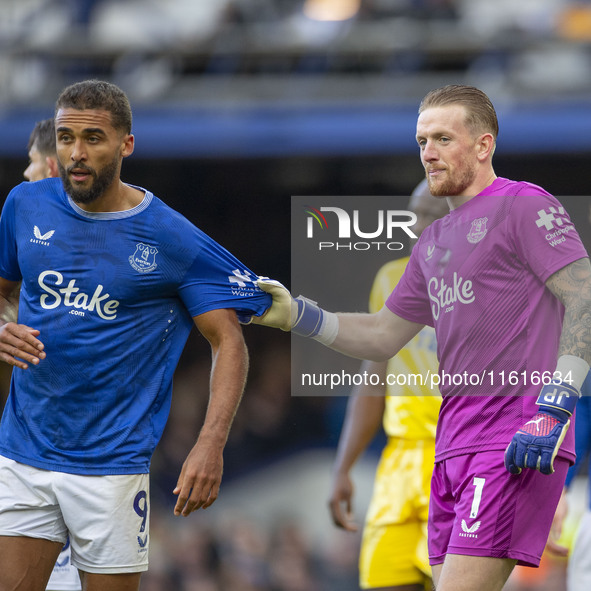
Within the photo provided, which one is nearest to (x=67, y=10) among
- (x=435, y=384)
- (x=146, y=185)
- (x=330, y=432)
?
(x=146, y=185)

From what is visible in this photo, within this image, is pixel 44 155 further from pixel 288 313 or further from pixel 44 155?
pixel 288 313

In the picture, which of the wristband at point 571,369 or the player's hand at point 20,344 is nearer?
the wristband at point 571,369

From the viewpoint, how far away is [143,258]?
14.0 feet

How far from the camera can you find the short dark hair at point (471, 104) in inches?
169

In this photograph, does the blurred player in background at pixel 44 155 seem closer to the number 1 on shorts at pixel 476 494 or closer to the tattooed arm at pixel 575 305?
the number 1 on shorts at pixel 476 494

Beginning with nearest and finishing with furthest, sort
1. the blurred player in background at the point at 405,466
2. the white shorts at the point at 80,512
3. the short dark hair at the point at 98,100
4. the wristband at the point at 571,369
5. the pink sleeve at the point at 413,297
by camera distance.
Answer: the wristband at the point at 571,369
the white shorts at the point at 80,512
the short dark hair at the point at 98,100
the pink sleeve at the point at 413,297
the blurred player in background at the point at 405,466

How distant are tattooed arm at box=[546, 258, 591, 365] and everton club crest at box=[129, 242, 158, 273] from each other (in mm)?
1402

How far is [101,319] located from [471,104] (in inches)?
61.0

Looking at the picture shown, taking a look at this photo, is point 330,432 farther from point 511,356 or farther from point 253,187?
point 511,356

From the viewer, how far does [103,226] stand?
429 cm

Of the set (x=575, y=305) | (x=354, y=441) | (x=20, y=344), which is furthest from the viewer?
(x=354, y=441)

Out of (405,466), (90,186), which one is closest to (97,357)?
(90,186)

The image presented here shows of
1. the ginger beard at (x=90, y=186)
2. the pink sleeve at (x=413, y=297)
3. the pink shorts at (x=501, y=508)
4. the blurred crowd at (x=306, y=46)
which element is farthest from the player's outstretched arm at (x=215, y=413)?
the blurred crowd at (x=306, y=46)

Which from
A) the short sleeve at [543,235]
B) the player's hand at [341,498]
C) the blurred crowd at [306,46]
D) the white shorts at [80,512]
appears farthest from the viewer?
the blurred crowd at [306,46]
